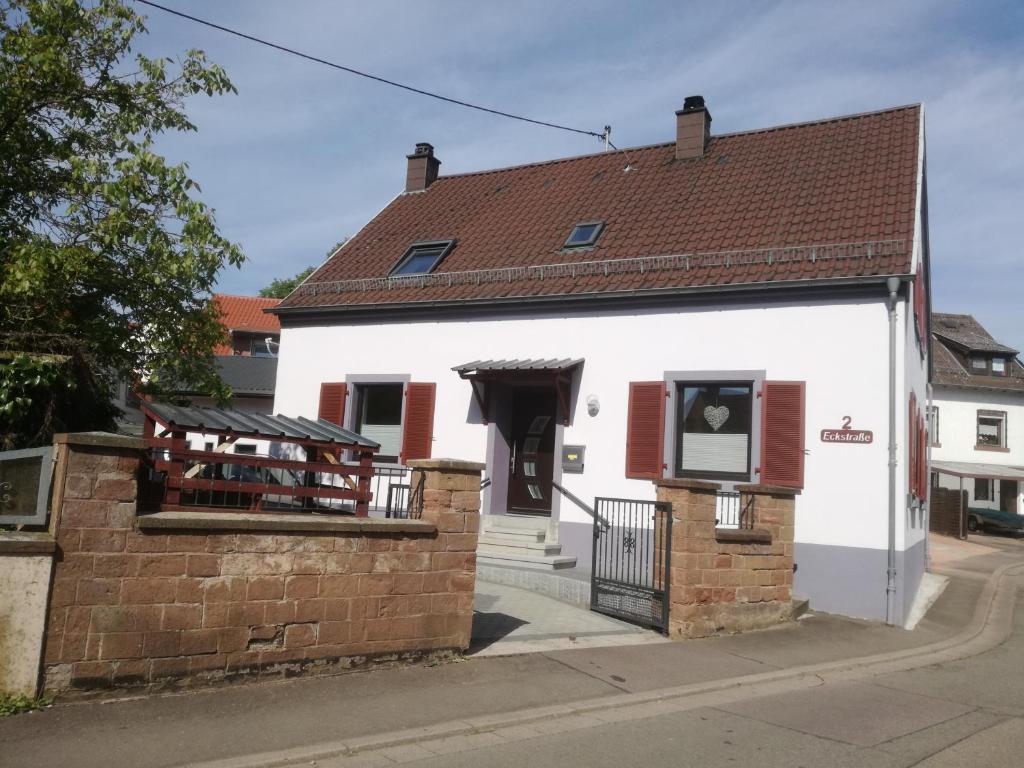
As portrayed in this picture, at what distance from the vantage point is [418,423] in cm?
1435

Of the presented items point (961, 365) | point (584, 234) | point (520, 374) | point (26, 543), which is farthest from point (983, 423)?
point (26, 543)

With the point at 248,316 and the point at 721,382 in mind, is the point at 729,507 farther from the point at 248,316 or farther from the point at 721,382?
A: the point at 248,316

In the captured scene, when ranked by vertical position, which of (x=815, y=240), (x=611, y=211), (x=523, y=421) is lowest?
(x=523, y=421)

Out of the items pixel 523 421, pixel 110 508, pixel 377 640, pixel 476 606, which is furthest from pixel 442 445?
pixel 110 508

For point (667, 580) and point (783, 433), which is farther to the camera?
point (783, 433)

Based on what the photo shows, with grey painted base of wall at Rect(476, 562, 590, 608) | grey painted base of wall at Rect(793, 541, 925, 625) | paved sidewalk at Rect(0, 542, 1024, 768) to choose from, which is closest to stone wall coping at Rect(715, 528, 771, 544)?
paved sidewalk at Rect(0, 542, 1024, 768)

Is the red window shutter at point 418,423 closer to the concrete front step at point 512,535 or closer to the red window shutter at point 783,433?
the concrete front step at point 512,535

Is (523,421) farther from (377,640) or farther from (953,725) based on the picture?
(953,725)

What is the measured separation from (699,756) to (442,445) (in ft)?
30.1

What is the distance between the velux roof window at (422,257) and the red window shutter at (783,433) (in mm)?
6730

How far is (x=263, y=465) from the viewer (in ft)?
23.0

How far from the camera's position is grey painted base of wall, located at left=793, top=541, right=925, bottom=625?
10758mm

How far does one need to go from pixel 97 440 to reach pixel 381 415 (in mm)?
Answer: 9503

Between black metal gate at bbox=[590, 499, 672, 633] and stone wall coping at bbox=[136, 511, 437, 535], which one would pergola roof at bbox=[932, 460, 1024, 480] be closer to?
black metal gate at bbox=[590, 499, 672, 633]
